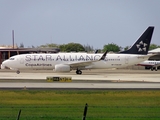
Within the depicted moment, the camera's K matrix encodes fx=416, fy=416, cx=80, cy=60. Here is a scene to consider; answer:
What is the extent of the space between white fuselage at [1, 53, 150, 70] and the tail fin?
150 cm

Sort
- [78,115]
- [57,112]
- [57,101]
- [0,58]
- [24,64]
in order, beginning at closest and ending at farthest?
[78,115]
[57,112]
[57,101]
[24,64]
[0,58]

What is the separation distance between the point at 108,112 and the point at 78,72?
46.9 m

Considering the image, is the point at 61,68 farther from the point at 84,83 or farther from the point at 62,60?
the point at 84,83

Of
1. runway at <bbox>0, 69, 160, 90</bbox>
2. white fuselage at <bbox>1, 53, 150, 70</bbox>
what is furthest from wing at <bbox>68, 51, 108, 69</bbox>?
runway at <bbox>0, 69, 160, 90</bbox>

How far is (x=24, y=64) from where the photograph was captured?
6931cm

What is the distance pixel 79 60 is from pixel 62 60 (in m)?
2.93

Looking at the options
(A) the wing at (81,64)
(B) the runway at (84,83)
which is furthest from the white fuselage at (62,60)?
(B) the runway at (84,83)

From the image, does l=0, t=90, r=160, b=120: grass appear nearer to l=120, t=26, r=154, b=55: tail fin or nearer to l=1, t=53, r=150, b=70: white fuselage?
l=1, t=53, r=150, b=70: white fuselage

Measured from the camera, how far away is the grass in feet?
72.0

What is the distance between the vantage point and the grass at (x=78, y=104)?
864 inches

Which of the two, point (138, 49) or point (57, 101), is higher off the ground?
point (138, 49)

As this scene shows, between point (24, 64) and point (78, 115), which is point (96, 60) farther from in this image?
point (78, 115)

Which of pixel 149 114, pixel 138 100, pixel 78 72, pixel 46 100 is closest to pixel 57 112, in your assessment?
pixel 149 114

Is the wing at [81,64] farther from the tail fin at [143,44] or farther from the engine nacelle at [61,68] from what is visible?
the tail fin at [143,44]
